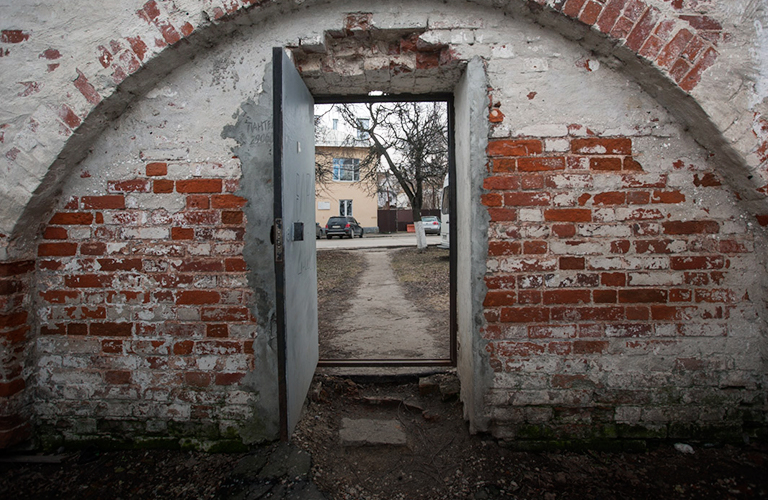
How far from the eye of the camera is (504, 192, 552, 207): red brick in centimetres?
210

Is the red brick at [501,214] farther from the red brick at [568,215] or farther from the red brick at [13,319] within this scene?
the red brick at [13,319]

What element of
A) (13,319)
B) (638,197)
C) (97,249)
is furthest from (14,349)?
(638,197)

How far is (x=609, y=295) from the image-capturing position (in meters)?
2.10

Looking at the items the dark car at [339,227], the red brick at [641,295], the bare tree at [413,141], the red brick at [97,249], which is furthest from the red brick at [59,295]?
the dark car at [339,227]

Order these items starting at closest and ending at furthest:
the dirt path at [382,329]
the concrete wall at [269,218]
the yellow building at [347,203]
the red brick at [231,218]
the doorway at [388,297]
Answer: the concrete wall at [269,218] → the red brick at [231,218] → the doorway at [388,297] → the dirt path at [382,329] → the yellow building at [347,203]

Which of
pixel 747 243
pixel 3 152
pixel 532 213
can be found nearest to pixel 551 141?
pixel 532 213

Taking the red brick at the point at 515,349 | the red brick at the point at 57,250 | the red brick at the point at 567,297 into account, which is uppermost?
the red brick at the point at 57,250

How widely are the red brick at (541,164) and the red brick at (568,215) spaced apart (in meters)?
0.23

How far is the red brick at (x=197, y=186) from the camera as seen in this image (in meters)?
2.15

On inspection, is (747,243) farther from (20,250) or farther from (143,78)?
(20,250)

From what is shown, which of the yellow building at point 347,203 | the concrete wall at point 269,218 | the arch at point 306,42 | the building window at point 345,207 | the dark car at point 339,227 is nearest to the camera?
the arch at point 306,42

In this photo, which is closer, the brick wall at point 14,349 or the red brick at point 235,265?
the brick wall at point 14,349

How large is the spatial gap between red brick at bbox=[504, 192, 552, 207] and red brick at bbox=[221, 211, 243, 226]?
4.89 ft

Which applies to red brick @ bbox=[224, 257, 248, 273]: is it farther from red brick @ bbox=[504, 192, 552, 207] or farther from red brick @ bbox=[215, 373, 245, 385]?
red brick @ bbox=[504, 192, 552, 207]
